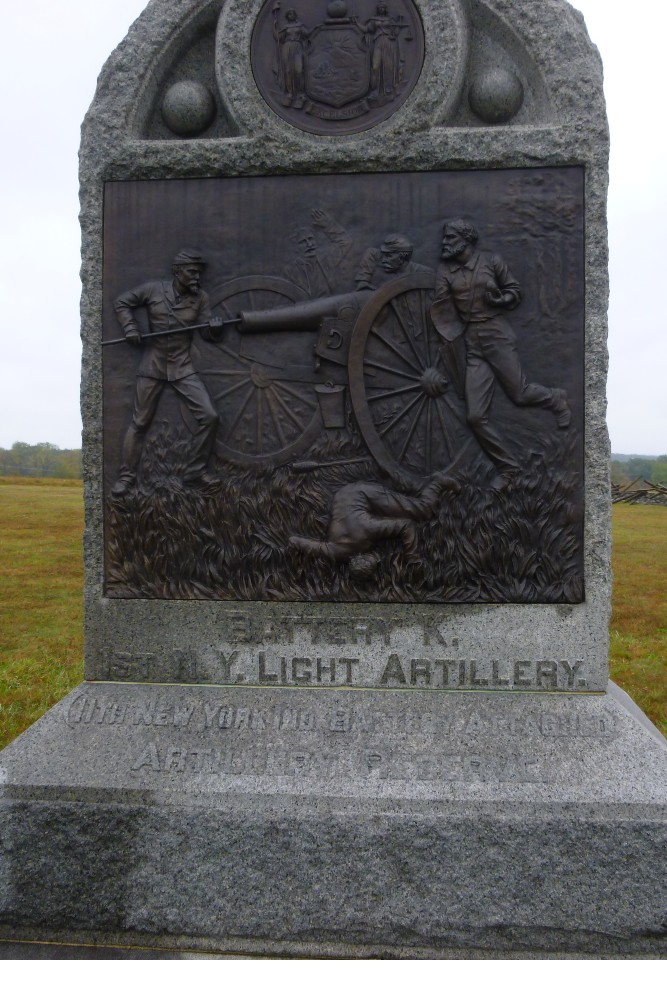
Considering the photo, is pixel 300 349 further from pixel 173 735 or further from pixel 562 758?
pixel 562 758

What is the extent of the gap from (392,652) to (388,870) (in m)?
0.86

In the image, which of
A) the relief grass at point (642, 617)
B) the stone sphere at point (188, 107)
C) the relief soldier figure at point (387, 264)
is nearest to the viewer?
the relief soldier figure at point (387, 264)

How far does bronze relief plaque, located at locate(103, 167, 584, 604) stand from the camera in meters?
3.32

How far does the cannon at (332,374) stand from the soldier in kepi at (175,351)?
7cm

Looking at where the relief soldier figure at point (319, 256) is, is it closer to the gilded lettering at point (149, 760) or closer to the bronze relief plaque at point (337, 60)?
the bronze relief plaque at point (337, 60)

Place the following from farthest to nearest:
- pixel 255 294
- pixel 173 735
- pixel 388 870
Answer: pixel 255 294 < pixel 173 735 < pixel 388 870

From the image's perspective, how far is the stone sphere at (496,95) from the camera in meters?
3.33

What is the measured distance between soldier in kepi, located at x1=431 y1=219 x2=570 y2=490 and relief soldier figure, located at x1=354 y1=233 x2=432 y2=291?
0.14m

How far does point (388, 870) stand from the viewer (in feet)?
9.49

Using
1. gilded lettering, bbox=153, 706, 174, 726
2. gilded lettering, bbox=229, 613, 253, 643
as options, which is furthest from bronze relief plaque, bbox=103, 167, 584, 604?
gilded lettering, bbox=153, 706, 174, 726

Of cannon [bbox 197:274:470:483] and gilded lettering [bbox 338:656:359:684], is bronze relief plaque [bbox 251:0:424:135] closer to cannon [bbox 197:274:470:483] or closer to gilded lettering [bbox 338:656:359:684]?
cannon [bbox 197:274:470:483]

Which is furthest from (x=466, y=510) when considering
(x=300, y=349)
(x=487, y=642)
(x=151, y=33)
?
(x=151, y=33)

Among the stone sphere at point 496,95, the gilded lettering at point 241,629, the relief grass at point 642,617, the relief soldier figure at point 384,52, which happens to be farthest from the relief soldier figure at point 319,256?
the relief grass at point 642,617

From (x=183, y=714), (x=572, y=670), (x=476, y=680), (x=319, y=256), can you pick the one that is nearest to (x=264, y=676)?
(x=183, y=714)
